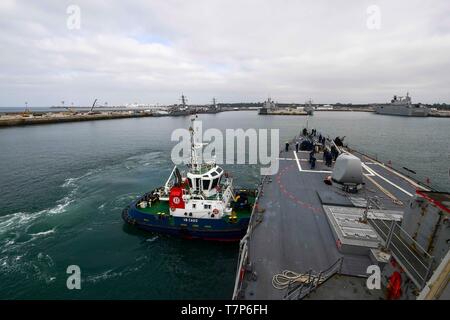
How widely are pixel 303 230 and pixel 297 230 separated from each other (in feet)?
1.28

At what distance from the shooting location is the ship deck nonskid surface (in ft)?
38.0

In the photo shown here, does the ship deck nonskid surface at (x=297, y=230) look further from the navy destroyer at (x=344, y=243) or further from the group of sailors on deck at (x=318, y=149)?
the group of sailors on deck at (x=318, y=149)

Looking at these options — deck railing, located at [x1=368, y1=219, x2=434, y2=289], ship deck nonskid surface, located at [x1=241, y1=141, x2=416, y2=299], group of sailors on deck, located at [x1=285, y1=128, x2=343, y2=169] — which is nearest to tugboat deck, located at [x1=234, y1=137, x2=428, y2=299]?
ship deck nonskid surface, located at [x1=241, y1=141, x2=416, y2=299]

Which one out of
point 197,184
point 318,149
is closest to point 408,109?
point 318,149

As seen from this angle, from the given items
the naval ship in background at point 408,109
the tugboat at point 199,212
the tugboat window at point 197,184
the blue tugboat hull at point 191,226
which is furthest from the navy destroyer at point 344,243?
the naval ship in background at point 408,109

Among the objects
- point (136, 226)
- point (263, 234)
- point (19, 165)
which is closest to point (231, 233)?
point (263, 234)

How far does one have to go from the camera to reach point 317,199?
20.6 m

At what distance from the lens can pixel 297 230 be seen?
15516mm

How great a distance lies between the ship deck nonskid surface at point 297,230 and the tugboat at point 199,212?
146 inches

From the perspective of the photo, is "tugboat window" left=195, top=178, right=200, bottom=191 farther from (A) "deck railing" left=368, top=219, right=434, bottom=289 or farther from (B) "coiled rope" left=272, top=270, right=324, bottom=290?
(A) "deck railing" left=368, top=219, right=434, bottom=289

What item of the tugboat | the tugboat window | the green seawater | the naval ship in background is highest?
the naval ship in background

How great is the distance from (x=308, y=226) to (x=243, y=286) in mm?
7198

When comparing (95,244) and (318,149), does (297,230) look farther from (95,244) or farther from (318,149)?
(318,149)

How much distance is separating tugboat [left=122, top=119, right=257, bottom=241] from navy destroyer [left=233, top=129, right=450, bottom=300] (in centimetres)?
359
